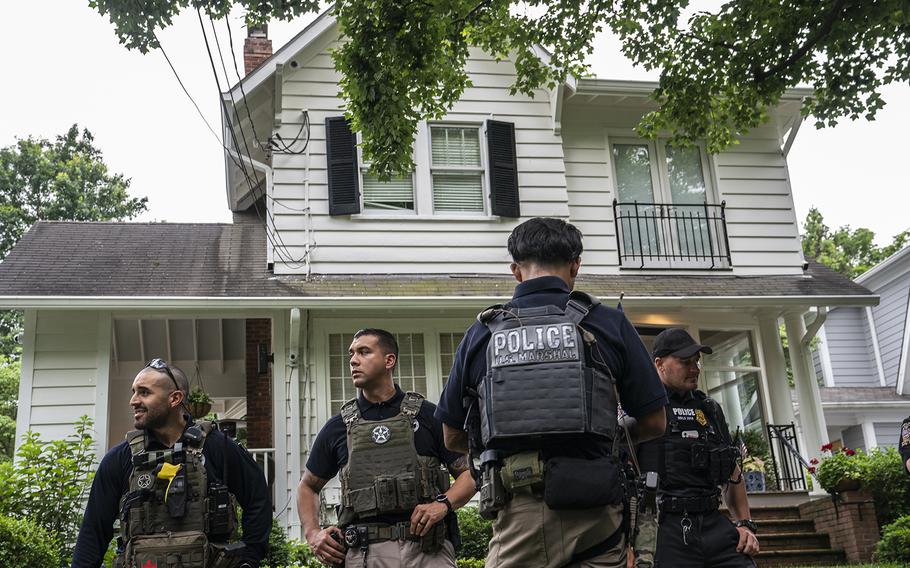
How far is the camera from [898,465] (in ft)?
36.8

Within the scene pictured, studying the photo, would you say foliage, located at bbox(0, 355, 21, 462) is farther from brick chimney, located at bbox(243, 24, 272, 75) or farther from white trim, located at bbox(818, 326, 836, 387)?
white trim, located at bbox(818, 326, 836, 387)

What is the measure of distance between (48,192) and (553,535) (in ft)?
113

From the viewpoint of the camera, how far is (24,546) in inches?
341

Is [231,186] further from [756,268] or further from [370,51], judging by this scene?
[756,268]

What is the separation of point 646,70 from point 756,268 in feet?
13.1

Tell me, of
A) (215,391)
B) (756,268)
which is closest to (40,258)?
(215,391)

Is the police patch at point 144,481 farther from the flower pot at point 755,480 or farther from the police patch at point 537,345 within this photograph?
the flower pot at point 755,480

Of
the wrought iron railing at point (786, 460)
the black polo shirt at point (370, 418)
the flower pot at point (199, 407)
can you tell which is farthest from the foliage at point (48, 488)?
the wrought iron railing at point (786, 460)

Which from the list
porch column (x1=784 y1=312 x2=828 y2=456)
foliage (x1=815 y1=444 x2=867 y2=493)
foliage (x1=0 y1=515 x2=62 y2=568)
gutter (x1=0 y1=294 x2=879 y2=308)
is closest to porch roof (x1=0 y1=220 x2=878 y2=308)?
gutter (x1=0 y1=294 x2=879 y2=308)

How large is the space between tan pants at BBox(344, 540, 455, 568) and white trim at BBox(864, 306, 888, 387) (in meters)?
21.5

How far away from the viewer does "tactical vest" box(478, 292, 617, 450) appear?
3365 millimetres

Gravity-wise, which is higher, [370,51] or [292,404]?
[370,51]

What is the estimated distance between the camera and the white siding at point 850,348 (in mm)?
24078

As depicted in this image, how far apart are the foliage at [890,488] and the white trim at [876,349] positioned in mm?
13318
